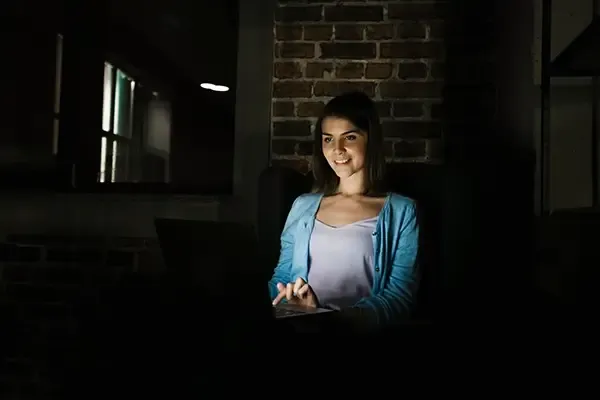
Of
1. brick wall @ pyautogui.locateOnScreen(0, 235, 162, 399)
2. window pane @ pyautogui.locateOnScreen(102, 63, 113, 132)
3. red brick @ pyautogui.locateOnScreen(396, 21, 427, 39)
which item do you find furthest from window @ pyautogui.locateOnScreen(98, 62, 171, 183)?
red brick @ pyautogui.locateOnScreen(396, 21, 427, 39)

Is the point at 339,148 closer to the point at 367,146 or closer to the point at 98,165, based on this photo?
the point at 367,146

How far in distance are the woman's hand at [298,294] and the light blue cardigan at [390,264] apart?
0.05 ft

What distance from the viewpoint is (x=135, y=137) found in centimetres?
105

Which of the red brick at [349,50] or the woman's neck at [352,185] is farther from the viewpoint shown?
the red brick at [349,50]

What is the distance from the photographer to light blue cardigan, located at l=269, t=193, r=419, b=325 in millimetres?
863

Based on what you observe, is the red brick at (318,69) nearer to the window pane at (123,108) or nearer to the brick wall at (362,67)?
the brick wall at (362,67)

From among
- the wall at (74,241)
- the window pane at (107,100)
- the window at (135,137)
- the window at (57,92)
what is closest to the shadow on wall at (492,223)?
the wall at (74,241)

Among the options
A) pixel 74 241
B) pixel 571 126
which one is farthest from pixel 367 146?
pixel 74 241

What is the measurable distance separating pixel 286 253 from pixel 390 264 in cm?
17

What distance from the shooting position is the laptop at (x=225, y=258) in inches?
29.4

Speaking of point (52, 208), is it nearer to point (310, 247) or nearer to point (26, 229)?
point (26, 229)

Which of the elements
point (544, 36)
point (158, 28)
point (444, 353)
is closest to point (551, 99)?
point (544, 36)

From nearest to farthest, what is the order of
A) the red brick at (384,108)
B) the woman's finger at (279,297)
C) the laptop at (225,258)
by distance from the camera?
the laptop at (225,258) < the woman's finger at (279,297) < the red brick at (384,108)

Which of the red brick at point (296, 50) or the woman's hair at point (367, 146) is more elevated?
the red brick at point (296, 50)
